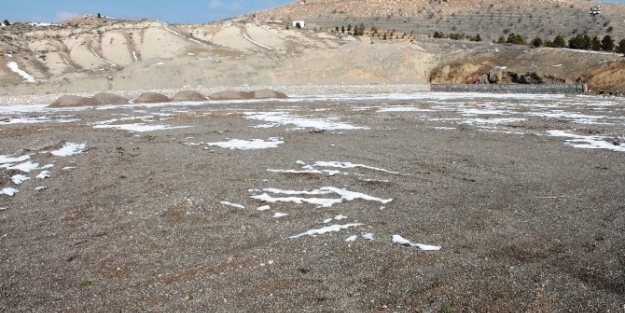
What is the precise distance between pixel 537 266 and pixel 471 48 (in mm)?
51441

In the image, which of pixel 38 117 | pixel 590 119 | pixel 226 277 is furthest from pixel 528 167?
pixel 38 117

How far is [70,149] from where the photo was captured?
51.4 feet

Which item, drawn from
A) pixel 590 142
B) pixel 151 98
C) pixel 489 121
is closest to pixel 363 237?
pixel 590 142

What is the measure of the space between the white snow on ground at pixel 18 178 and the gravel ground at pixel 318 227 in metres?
0.23

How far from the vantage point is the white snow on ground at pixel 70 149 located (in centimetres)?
1488

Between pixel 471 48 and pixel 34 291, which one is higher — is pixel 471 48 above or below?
above

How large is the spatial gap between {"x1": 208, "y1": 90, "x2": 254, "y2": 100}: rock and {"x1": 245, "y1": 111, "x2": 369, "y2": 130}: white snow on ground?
1253cm

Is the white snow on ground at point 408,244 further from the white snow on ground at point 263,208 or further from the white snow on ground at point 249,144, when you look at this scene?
the white snow on ground at point 249,144

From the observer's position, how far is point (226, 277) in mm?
5816

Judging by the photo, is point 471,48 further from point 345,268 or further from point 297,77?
point 345,268

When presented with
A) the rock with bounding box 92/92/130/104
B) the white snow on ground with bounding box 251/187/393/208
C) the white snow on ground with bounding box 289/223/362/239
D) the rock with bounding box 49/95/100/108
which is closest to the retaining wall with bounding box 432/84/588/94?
the rock with bounding box 92/92/130/104

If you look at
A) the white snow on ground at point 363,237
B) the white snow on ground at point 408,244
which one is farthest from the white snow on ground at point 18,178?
the white snow on ground at point 408,244

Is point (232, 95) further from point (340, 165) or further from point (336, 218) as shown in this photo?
point (336, 218)

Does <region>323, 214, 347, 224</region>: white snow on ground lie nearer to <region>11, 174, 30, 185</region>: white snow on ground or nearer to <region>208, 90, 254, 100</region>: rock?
<region>11, 174, 30, 185</region>: white snow on ground
